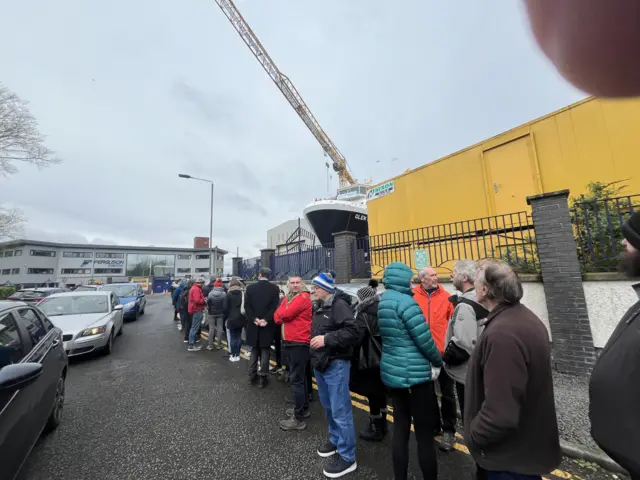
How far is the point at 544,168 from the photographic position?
257 inches

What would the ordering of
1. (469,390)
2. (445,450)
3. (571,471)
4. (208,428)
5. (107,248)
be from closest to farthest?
(469,390) < (571,471) < (445,450) < (208,428) < (107,248)

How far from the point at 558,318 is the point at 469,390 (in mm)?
4056

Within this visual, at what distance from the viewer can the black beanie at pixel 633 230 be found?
1166 mm

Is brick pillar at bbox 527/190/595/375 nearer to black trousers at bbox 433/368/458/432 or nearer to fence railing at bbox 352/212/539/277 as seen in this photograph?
fence railing at bbox 352/212/539/277

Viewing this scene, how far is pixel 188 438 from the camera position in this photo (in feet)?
10.6

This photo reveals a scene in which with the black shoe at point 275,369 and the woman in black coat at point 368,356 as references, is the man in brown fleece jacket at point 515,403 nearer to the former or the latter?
the woman in black coat at point 368,356

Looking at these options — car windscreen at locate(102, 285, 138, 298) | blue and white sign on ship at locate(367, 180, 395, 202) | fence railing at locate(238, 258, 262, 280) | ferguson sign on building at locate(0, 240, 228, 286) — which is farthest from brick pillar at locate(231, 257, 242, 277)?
ferguson sign on building at locate(0, 240, 228, 286)

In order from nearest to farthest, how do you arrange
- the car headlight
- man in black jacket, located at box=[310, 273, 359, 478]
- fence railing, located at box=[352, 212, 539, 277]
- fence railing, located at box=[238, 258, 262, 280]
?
man in black jacket, located at box=[310, 273, 359, 478] < fence railing, located at box=[352, 212, 539, 277] < the car headlight < fence railing, located at box=[238, 258, 262, 280]

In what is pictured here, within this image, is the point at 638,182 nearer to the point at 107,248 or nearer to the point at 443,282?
the point at 443,282

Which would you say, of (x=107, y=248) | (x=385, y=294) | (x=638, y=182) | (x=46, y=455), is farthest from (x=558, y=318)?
(x=107, y=248)

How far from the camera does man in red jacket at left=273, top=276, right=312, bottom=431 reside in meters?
3.52

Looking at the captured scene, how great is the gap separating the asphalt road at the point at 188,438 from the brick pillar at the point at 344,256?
16.5ft

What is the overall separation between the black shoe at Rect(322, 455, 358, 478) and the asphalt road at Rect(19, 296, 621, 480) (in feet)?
0.21

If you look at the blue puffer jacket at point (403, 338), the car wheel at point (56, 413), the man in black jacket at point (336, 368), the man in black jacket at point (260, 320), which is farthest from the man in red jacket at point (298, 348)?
the car wheel at point (56, 413)
